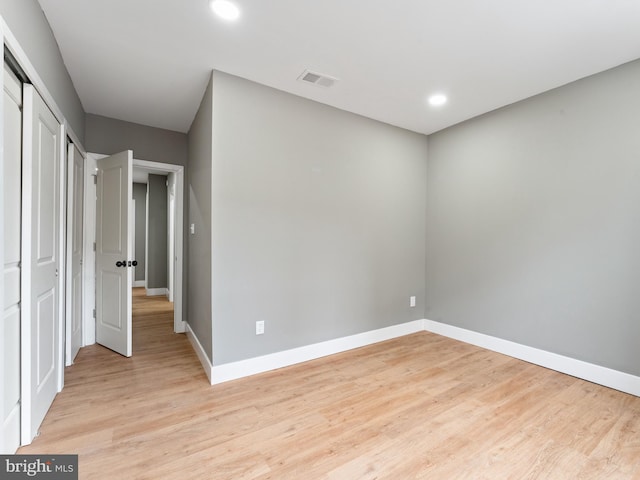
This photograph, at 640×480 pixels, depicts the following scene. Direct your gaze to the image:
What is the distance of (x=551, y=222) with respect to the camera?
2.82 m

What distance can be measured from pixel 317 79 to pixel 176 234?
2.69m

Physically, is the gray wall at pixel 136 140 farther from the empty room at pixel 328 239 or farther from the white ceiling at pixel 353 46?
the white ceiling at pixel 353 46

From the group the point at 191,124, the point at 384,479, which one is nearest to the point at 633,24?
the point at 384,479

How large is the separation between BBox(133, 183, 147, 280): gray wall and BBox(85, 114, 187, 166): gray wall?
409 centimetres

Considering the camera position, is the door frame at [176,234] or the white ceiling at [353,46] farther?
the door frame at [176,234]

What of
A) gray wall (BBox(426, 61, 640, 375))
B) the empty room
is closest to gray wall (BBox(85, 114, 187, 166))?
the empty room

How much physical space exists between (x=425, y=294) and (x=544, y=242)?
1536mm

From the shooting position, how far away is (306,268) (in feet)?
9.82

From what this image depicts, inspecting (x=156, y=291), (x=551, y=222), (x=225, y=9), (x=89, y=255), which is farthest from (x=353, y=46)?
(x=156, y=291)

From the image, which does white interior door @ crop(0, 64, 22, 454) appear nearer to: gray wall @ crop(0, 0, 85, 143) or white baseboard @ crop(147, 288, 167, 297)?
gray wall @ crop(0, 0, 85, 143)

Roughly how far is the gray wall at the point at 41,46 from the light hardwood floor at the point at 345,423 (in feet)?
7.38

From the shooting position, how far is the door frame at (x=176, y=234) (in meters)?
3.41

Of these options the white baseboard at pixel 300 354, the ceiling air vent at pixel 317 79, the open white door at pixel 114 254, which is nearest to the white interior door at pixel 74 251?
the open white door at pixel 114 254

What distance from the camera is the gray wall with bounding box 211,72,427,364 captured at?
258cm
